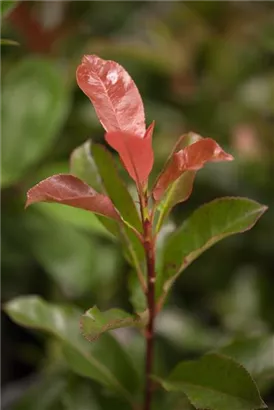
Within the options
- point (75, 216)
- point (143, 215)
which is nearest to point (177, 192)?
point (143, 215)

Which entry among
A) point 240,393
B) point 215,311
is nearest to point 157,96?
point 215,311

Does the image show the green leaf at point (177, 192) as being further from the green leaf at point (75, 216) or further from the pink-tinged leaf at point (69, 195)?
the green leaf at point (75, 216)

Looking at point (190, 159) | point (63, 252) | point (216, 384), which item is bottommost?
point (63, 252)

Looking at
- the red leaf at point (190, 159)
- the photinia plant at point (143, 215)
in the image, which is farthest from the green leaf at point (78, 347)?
the red leaf at point (190, 159)

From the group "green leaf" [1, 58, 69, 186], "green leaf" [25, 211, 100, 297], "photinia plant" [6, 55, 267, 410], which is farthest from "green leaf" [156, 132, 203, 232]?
"green leaf" [25, 211, 100, 297]

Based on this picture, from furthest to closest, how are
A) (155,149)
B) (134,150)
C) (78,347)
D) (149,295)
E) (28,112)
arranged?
(155,149) < (28,112) < (78,347) < (149,295) < (134,150)

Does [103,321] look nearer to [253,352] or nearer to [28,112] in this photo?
[253,352]
